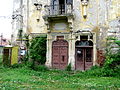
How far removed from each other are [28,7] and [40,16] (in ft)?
5.63

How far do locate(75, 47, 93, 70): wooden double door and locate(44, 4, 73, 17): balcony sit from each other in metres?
3.40

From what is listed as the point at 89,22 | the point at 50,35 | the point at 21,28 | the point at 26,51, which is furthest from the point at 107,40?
the point at 21,28

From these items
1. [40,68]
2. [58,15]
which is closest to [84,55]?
[40,68]

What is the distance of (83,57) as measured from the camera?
653 inches

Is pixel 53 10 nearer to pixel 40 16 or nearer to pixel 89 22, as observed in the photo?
pixel 40 16

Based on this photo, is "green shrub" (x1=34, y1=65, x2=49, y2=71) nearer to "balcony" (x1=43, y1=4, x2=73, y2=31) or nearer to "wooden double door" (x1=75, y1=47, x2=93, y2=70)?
"wooden double door" (x1=75, y1=47, x2=93, y2=70)

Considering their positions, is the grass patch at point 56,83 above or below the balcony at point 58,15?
below

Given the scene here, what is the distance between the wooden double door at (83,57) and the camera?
16.5m

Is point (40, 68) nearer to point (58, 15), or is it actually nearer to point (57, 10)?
point (58, 15)

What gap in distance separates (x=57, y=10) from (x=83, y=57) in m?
4.81

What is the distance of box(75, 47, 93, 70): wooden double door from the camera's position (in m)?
16.5

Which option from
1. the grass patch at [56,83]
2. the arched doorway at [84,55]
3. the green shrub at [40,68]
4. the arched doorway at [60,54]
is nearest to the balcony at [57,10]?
the arched doorway at [60,54]

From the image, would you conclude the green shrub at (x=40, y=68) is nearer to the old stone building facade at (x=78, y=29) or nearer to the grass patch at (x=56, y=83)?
the old stone building facade at (x=78, y=29)

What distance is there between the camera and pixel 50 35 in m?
17.5
